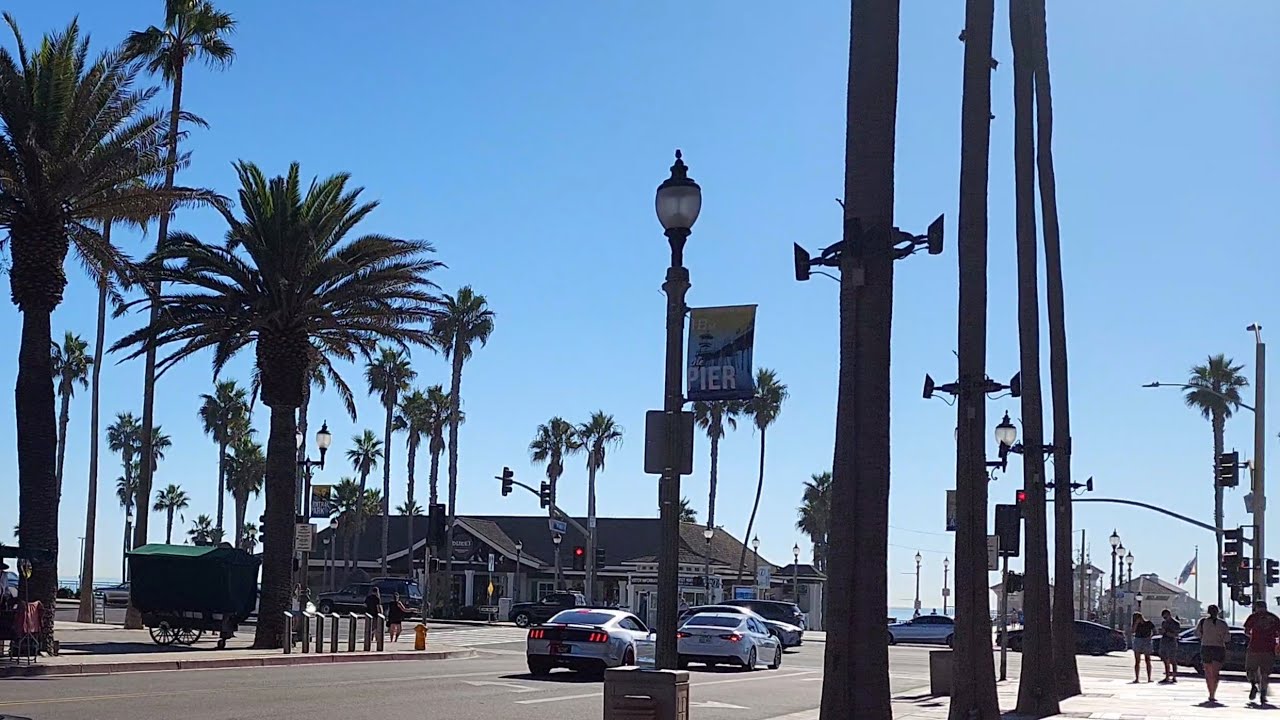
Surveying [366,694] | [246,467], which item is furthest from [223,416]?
[366,694]

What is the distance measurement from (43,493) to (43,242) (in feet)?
15.6

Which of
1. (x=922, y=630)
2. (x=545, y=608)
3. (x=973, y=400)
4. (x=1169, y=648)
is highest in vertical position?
(x=973, y=400)

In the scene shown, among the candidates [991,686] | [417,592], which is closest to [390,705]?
[991,686]

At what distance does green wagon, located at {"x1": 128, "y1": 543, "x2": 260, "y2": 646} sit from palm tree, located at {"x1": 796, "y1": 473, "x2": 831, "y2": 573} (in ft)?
257

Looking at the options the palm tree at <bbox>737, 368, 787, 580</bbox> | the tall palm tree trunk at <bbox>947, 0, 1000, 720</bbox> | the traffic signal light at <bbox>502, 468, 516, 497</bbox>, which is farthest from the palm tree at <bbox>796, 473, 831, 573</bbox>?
the tall palm tree trunk at <bbox>947, 0, 1000, 720</bbox>

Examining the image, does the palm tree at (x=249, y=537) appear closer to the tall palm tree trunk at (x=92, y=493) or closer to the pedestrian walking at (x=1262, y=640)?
the tall palm tree trunk at (x=92, y=493)

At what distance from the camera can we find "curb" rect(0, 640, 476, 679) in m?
22.8

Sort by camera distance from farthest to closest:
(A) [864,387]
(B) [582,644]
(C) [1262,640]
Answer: (B) [582,644] → (C) [1262,640] → (A) [864,387]

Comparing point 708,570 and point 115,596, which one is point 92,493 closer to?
point 115,596

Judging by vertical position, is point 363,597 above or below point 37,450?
below

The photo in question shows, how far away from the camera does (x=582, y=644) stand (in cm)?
2698

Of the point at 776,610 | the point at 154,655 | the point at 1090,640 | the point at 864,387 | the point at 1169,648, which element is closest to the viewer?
the point at 864,387

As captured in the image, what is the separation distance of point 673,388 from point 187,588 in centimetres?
2284

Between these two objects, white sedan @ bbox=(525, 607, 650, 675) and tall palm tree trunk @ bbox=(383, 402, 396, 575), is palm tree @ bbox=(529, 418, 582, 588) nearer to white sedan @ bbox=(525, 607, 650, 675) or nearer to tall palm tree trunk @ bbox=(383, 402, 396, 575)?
tall palm tree trunk @ bbox=(383, 402, 396, 575)
